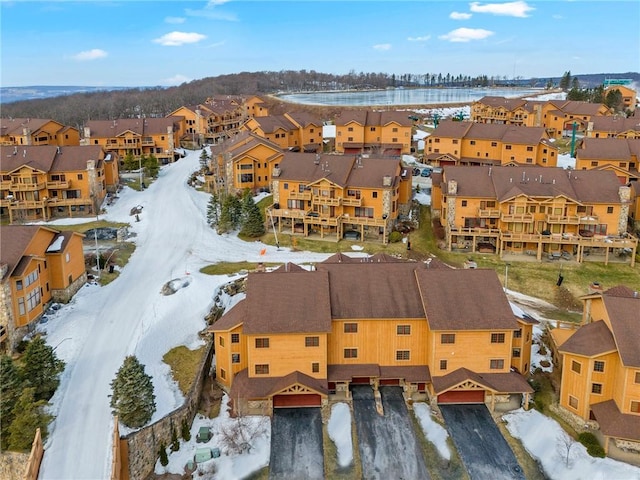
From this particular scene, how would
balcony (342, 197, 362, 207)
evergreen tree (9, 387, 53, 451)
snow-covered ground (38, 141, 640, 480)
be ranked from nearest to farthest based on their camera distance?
1. evergreen tree (9, 387, 53, 451)
2. snow-covered ground (38, 141, 640, 480)
3. balcony (342, 197, 362, 207)

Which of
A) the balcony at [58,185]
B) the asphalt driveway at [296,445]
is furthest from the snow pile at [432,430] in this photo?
the balcony at [58,185]

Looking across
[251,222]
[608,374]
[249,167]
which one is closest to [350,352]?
[608,374]

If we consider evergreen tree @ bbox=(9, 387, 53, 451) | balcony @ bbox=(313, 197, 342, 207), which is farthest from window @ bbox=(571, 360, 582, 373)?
balcony @ bbox=(313, 197, 342, 207)

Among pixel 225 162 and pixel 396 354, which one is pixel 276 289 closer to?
pixel 396 354

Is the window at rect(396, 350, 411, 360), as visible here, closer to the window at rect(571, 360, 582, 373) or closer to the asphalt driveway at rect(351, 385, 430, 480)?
the asphalt driveway at rect(351, 385, 430, 480)

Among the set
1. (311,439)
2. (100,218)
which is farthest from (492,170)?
(100,218)
